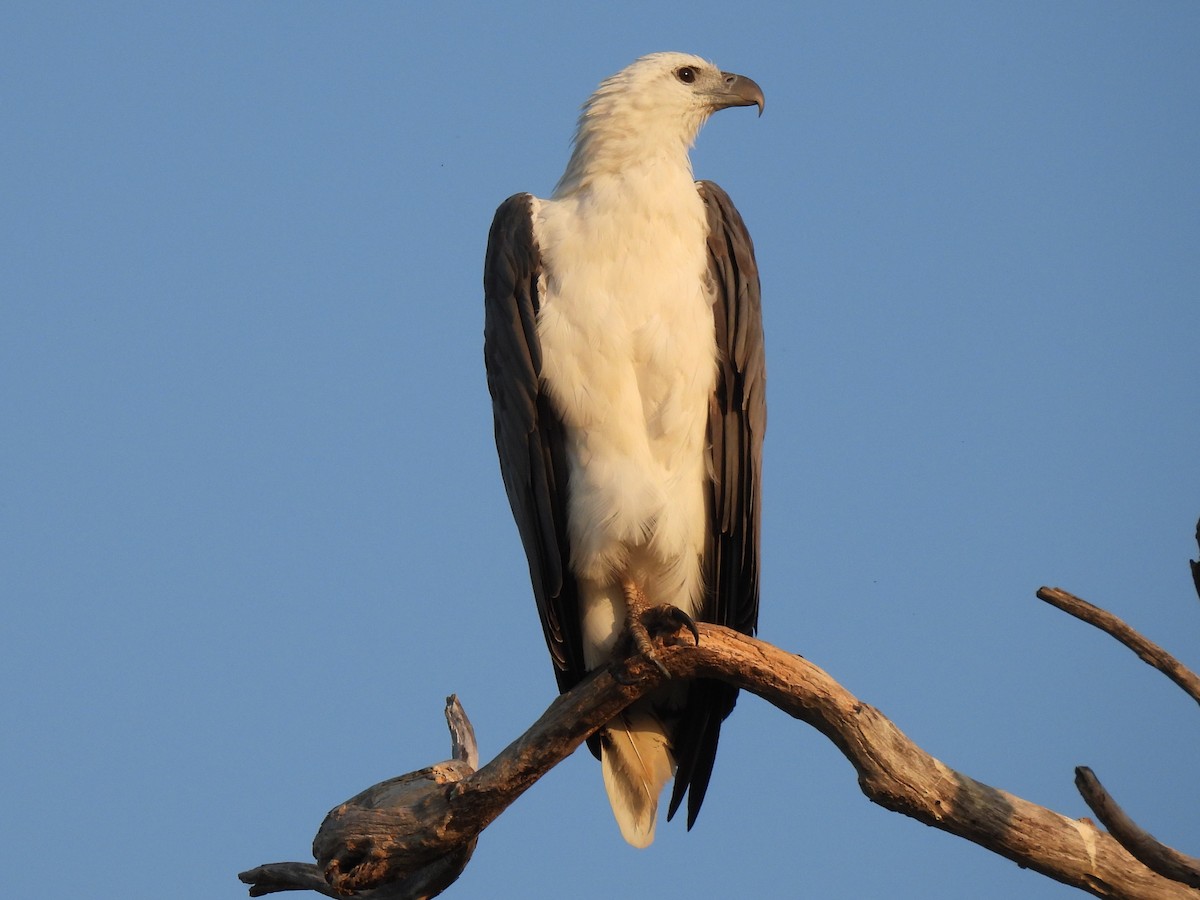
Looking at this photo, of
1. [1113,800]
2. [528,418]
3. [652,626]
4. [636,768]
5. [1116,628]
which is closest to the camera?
[1113,800]

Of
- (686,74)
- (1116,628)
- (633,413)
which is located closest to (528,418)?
(633,413)

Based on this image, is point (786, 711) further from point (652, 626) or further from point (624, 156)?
point (624, 156)

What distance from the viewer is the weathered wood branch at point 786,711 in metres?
4.39

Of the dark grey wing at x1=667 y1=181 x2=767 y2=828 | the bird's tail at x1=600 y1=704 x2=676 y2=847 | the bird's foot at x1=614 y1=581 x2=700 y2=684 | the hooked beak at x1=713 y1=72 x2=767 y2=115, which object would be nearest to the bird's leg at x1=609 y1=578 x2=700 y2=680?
the bird's foot at x1=614 y1=581 x2=700 y2=684

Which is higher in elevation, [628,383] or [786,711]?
[628,383]

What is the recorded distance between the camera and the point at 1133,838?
13.0 feet

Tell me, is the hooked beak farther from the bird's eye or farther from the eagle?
the eagle

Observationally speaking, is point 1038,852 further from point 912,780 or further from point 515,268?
point 515,268

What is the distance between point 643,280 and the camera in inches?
202

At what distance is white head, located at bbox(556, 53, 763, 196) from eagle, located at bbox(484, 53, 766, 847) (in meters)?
0.01

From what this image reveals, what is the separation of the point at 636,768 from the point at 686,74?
2899mm

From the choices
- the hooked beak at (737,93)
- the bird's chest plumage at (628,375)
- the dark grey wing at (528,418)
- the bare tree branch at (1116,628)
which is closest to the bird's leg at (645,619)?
the bird's chest plumage at (628,375)

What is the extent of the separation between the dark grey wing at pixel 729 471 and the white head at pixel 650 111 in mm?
347

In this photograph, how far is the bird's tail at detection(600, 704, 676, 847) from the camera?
5.51 metres
